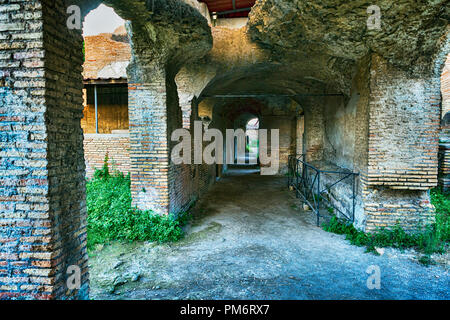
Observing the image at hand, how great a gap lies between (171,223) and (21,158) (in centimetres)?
336

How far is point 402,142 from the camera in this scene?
4797mm

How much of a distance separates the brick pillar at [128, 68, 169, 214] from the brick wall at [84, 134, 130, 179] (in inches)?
163

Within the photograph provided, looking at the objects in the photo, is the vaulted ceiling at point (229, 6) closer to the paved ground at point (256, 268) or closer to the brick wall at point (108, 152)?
the brick wall at point (108, 152)

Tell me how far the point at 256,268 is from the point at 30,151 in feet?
11.1

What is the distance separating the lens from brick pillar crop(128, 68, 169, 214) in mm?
5227

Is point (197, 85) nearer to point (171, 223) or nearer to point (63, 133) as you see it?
point (171, 223)

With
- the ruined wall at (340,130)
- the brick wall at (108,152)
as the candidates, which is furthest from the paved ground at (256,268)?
the brick wall at (108,152)

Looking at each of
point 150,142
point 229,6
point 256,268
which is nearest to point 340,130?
point 256,268

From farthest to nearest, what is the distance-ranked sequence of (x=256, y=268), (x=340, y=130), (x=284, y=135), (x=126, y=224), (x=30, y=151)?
(x=284, y=135) < (x=340, y=130) < (x=126, y=224) < (x=256, y=268) < (x=30, y=151)

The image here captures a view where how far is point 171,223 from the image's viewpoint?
17.4ft

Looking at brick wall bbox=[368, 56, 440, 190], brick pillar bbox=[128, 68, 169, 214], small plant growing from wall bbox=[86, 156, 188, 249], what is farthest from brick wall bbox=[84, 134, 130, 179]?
brick wall bbox=[368, 56, 440, 190]

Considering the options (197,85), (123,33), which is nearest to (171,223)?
(197,85)

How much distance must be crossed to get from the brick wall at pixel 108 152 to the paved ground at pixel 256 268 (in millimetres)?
4693

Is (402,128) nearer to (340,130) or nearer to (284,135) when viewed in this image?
(340,130)
